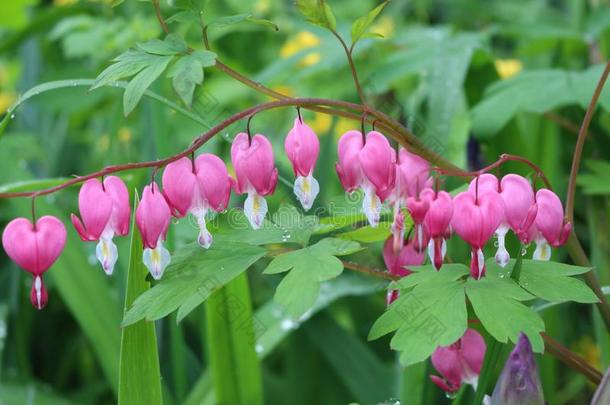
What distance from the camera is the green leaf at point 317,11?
2.98ft

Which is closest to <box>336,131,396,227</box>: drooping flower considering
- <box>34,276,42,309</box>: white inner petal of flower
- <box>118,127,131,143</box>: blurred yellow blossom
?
<box>34,276,42,309</box>: white inner petal of flower

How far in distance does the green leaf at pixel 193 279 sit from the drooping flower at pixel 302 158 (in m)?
0.08

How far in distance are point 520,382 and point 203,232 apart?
353 mm

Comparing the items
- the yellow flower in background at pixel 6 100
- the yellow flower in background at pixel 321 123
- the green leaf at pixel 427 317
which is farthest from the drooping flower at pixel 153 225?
A: the yellow flower in background at pixel 6 100

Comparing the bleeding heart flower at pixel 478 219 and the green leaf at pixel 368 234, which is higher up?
the bleeding heart flower at pixel 478 219

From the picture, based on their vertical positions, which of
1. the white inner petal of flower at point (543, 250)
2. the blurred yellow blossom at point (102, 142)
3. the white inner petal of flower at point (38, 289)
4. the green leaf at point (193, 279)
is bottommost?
the blurred yellow blossom at point (102, 142)

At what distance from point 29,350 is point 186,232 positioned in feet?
2.49

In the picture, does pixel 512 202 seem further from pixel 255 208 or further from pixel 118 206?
pixel 118 206

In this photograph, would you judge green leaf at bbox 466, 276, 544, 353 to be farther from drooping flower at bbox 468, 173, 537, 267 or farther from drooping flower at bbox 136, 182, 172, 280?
drooping flower at bbox 136, 182, 172, 280

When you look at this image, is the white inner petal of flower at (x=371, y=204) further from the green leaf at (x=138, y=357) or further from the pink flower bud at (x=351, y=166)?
the green leaf at (x=138, y=357)

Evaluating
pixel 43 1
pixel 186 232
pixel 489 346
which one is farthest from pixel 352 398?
pixel 43 1

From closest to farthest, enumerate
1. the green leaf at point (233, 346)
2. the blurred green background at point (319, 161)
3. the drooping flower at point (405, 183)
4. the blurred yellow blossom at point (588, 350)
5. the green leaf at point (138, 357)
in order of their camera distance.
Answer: the drooping flower at point (405, 183) → the green leaf at point (138, 357) → the green leaf at point (233, 346) → the blurred green background at point (319, 161) → the blurred yellow blossom at point (588, 350)

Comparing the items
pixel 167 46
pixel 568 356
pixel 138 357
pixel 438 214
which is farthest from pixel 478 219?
pixel 138 357

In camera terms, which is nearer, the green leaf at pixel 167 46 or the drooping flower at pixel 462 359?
the green leaf at pixel 167 46
